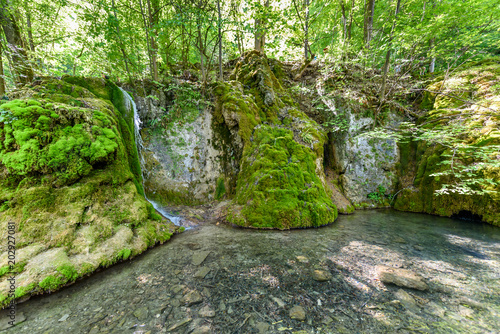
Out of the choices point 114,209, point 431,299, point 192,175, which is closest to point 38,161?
point 114,209

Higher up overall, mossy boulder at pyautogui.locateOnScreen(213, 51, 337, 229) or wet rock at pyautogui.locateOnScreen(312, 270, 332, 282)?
mossy boulder at pyautogui.locateOnScreen(213, 51, 337, 229)

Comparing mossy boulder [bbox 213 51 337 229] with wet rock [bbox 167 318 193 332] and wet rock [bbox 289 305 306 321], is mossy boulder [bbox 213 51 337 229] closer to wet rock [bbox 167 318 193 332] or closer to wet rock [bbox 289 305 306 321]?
wet rock [bbox 289 305 306 321]

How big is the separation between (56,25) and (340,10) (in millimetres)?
20283

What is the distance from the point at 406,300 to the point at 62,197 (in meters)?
6.52

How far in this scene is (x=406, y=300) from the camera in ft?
8.06

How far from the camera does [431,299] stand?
2.47 meters

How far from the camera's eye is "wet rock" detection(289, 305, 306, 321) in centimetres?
222

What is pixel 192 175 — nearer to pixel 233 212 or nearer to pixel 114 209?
pixel 233 212

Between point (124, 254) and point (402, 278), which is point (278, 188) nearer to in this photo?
point (402, 278)

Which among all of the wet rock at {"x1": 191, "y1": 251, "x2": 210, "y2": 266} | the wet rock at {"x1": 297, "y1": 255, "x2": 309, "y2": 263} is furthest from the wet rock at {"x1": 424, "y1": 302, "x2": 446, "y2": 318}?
the wet rock at {"x1": 191, "y1": 251, "x2": 210, "y2": 266}

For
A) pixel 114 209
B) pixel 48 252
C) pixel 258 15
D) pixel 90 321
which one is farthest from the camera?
→ pixel 258 15

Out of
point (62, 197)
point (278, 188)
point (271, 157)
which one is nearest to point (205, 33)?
point (271, 157)

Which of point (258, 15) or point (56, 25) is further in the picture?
point (56, 25)

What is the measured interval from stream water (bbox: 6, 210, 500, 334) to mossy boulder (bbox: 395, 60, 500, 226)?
303 cm
